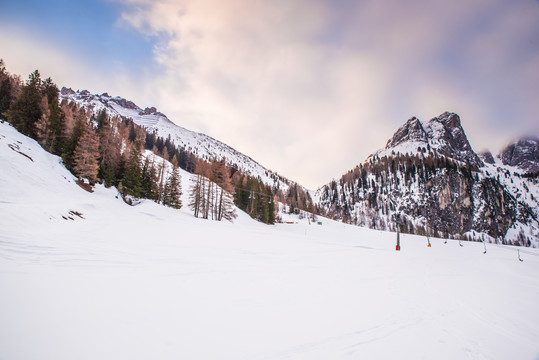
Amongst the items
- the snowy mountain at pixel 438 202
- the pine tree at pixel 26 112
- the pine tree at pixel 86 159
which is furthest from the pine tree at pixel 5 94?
the snowy mountain at pixel 438 202

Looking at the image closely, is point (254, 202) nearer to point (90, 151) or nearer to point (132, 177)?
point (132, 177)

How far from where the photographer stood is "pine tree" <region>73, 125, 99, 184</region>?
27844mm

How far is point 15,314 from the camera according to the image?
142 inches

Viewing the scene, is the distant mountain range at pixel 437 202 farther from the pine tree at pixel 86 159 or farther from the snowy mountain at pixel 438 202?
the pine tree at pixel 86 159

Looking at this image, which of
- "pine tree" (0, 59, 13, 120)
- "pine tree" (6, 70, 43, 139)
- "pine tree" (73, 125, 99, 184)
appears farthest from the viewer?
"pine tree" (0, 59, 13, 120)

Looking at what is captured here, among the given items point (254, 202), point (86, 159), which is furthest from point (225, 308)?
point (254, 202)

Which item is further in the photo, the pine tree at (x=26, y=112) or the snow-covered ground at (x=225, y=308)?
the pine tree at (x=26, y=112)

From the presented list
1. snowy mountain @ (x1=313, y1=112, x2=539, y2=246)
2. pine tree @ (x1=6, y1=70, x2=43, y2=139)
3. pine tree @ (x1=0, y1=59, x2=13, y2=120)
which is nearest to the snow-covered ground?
pine tree @ (x1=6, y1=70, x2=43, y2=139)

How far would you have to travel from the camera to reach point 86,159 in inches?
1118

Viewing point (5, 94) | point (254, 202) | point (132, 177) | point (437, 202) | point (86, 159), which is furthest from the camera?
point (437, 202)

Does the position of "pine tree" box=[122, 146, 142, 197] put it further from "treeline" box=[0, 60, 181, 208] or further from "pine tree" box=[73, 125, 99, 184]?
"pine tree" box=[73, 125, 99, 184]

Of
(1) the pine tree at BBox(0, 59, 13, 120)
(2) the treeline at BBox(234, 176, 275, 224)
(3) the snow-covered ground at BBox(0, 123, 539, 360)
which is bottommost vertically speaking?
(3) the snow-covered ground at BBox(0, 123, 539, 360)

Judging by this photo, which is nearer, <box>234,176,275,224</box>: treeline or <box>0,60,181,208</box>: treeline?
<box>0,60,181,208</box>: treeline

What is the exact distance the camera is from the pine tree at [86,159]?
91.4 ft
